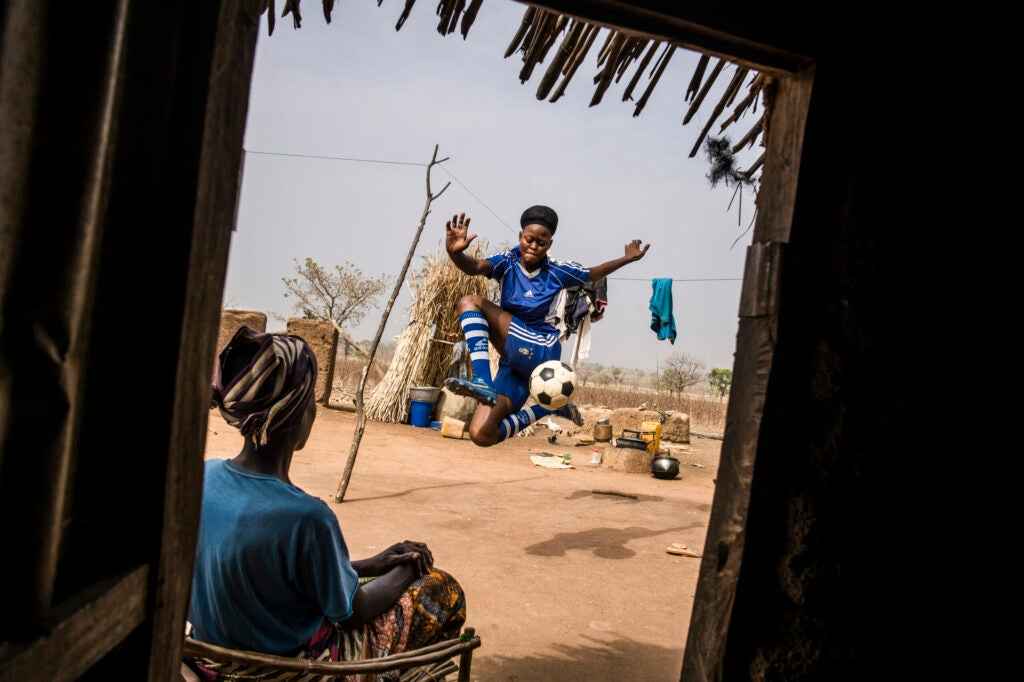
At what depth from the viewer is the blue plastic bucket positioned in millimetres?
14039

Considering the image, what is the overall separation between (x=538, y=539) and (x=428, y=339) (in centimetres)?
866

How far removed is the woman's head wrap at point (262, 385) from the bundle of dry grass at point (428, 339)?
12.1 metres

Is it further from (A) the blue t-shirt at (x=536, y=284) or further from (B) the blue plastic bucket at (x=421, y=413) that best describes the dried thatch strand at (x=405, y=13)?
(B) the blue plastic bucket at (x=421, y=413)

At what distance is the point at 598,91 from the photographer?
2.73 meters

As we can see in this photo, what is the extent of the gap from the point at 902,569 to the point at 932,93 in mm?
1242

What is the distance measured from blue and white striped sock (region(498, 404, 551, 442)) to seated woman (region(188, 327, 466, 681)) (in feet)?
10.2

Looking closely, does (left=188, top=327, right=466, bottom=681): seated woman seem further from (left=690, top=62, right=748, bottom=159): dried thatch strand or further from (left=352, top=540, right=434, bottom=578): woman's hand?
(left=690, top=62, right=748, bottom=159): dried thatch strand

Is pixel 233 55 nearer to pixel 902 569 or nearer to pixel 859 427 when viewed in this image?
pixel 859 427

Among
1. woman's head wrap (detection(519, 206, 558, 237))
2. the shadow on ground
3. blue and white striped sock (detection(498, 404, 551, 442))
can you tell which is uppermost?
woman's head wrap (detection(519, 206, 558, 237))

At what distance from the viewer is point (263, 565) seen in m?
1.87

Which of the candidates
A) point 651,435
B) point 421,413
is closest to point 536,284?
point 651,435

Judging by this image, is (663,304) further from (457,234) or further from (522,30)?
(522,30)

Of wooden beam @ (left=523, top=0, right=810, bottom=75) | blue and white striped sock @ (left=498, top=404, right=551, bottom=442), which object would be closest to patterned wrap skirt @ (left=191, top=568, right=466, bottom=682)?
wooden beam @ (left=523, top=0, right=810, bottom=75)

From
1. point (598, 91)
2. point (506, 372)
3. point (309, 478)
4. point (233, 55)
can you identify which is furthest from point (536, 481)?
point (233, 55)
